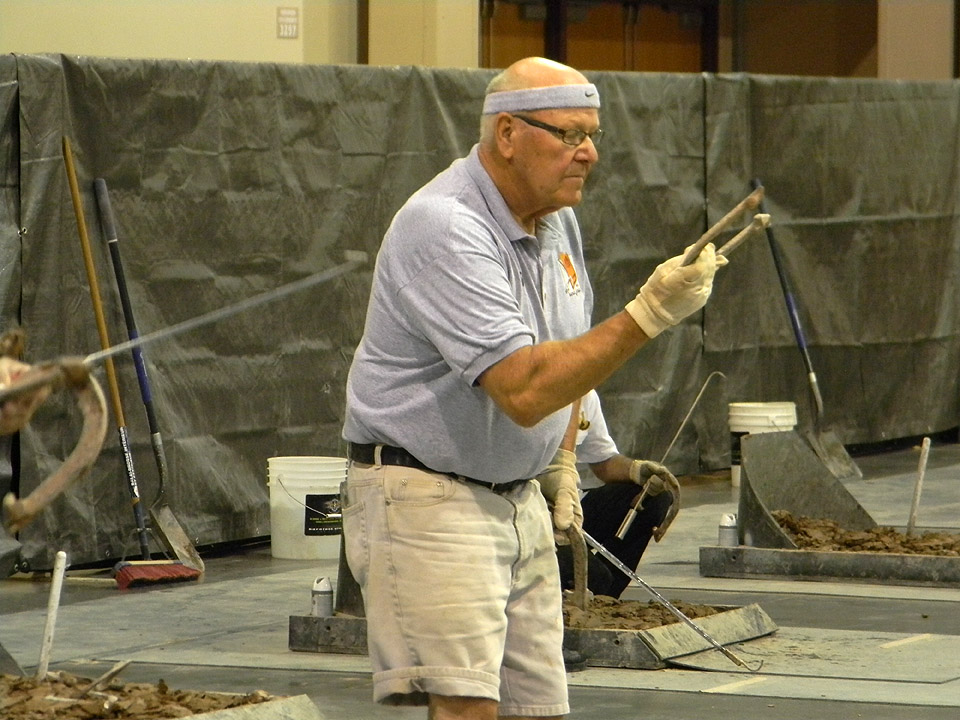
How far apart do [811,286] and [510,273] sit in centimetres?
891

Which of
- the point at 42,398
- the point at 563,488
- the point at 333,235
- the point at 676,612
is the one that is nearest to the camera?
the point at 42,398

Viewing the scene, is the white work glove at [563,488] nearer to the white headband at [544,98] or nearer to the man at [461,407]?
the man at [461,407]

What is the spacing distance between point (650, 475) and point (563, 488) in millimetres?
1553

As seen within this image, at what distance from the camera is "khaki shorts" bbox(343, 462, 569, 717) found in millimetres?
3928

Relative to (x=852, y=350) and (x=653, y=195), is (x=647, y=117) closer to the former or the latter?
(x=653, y=195)

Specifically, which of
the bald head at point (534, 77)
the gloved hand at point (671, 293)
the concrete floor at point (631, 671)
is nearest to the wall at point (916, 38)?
the concrete floor at point (631, 671)

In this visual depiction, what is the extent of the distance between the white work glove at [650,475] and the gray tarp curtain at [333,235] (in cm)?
292

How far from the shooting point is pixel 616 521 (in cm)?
686

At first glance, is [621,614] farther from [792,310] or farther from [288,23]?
[288,23]

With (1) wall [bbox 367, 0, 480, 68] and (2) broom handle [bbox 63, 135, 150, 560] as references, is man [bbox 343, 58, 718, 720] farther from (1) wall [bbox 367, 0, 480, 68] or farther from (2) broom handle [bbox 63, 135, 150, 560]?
(1) wall [bbox 367, 0, 480, 68]

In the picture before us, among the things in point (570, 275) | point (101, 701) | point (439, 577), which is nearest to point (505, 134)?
point (570, 275)

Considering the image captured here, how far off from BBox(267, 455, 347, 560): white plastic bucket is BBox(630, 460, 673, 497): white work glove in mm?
2716

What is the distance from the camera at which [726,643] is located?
21.7 feet

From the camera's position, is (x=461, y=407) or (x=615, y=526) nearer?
(x=461, y=407)
